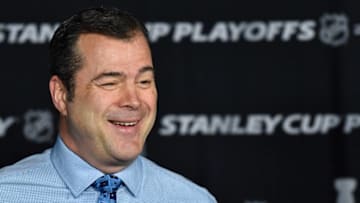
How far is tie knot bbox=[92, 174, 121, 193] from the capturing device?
87.6 inches

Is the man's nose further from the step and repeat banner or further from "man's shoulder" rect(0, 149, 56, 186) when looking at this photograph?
the step and repeat banner

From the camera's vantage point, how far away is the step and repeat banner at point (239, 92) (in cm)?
327

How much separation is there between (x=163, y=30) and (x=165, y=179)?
3.27 feet

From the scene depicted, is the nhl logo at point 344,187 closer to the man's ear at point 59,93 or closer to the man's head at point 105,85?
the man's head at point 105,85

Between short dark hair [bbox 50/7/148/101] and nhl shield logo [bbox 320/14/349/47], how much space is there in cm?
124

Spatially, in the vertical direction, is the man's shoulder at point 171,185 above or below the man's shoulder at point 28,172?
below

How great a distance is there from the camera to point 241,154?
3311 mm

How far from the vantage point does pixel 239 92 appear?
330cm

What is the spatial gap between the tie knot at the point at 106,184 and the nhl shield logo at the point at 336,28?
1367 millimetres

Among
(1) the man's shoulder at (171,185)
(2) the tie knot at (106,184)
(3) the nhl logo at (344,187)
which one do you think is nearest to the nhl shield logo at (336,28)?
(3) the nhl logo at (344,187)

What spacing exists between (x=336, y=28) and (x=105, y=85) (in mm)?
1427

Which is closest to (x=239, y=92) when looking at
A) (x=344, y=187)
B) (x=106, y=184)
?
(x=344, y=187)

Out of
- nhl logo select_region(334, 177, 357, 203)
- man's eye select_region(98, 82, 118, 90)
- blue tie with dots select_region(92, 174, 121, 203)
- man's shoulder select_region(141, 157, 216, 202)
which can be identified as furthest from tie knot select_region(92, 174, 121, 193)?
nhl logo select_region(334, 177, 357, 203)

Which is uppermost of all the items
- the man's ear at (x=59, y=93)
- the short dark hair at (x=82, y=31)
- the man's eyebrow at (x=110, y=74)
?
the short dark hair at (x=82, y=31)
